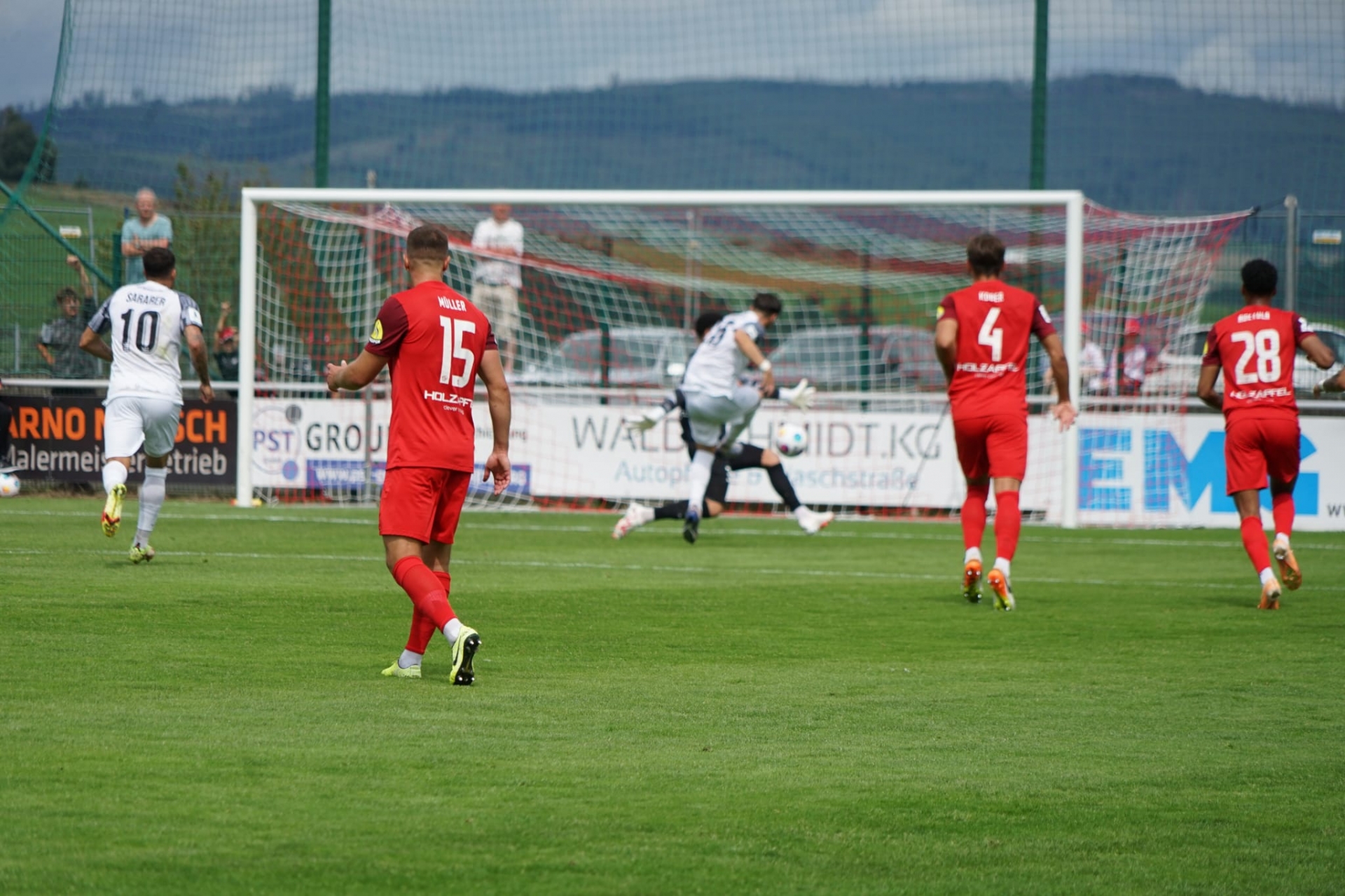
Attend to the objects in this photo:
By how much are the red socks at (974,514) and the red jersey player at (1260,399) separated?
5.37 feet

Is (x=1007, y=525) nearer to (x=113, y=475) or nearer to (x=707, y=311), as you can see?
(x=113, y=475)

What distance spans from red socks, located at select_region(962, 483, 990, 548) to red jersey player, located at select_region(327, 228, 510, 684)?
4062mm

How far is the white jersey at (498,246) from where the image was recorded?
18.6 m

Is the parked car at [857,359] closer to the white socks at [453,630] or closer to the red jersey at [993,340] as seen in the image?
the red jersey at [993,340]

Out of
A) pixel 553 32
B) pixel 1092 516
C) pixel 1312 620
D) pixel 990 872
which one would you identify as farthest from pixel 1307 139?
pixel 990 872

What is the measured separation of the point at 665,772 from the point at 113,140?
20.6 meters

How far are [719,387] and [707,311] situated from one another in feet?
8.05

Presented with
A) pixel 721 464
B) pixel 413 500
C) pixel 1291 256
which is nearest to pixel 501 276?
pixel 721 464

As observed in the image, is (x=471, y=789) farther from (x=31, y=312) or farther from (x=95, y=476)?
(x=31, y=312)

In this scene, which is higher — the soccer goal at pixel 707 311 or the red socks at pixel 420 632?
the soccer goal at pixel 707 311

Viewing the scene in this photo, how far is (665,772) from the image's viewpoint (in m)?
5.14

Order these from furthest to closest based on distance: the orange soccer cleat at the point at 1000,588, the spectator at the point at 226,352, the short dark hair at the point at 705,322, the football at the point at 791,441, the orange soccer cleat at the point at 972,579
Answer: the spectator at the point at 226,352
the football at the point at 791,441
the short dark hair at the point at 705,322
the orange soccer cleat at the point at 972,579
the orange soccer cleat at the point at 1000,588

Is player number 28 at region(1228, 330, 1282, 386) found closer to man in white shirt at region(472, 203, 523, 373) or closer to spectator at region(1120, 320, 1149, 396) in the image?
spectator at region(1120, 320, 1149, 396)

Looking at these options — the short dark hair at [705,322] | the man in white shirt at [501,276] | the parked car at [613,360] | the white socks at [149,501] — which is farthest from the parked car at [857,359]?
the white socks at [149,501]
